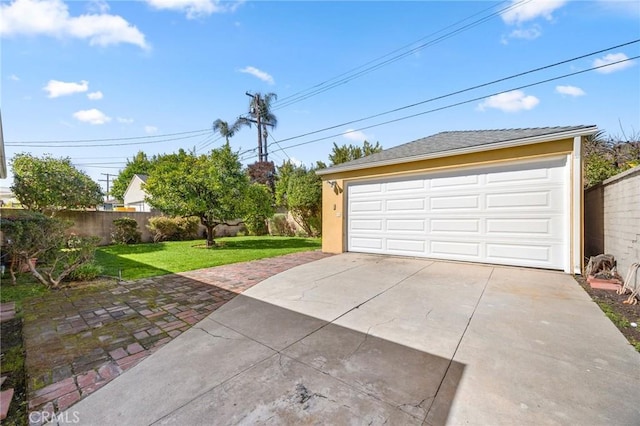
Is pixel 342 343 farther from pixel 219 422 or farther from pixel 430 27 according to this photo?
pixel 430 27

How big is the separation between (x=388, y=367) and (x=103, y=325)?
3.37m

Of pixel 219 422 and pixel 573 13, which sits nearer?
pixel 219 422

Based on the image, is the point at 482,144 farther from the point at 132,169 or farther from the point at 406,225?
the point at 132,169

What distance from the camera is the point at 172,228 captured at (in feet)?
46.0

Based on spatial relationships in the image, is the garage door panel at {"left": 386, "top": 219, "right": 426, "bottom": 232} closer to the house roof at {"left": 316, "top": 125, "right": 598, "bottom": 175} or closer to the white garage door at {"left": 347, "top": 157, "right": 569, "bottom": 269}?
the white garage door at {"left": 347, "top": 157, "right": 569, "bottom": 269}

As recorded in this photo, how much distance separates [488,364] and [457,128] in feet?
33.0

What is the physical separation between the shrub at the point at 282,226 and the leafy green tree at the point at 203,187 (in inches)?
204

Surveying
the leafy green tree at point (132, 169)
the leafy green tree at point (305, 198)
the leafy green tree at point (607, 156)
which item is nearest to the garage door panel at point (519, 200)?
the leafy green tree at point (607, 156)

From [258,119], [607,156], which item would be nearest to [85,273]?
[607,156]

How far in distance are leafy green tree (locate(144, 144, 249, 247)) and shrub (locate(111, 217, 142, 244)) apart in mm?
2358

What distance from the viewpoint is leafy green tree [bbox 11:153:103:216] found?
11.2 m

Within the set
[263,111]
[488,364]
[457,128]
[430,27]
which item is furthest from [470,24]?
[263,111]

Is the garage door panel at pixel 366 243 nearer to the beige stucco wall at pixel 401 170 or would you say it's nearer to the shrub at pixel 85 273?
the beige stucco wall at pixel 401 170

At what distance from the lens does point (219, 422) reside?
1.77 m
